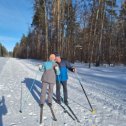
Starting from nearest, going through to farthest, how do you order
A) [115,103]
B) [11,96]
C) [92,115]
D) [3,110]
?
[92,115] → [3,110] → [115,103] → [11,96]

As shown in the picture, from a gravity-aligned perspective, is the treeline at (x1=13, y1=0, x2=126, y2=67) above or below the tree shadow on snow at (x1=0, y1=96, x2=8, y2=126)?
above

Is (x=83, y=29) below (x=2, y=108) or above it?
above

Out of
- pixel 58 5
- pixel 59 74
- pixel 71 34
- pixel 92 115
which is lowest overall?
pixel 92 115

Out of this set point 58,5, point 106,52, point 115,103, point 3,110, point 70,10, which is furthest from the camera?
point 106,52

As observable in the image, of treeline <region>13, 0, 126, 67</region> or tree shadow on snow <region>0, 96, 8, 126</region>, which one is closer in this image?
tree shadow on snow <region>0, 96, 8, 126</region>

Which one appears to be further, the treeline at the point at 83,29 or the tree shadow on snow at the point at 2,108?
the treeline at the point at 83,29

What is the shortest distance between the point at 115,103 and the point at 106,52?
39.1m

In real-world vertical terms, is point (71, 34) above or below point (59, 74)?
above

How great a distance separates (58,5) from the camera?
38.2m

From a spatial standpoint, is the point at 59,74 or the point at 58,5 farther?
the point at 58,5

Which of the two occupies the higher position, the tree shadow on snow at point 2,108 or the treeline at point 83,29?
the treeline at point 83,29

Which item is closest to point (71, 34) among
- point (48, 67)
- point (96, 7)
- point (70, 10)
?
point (70, 10)

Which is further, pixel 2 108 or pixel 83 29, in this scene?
pixel 83 29

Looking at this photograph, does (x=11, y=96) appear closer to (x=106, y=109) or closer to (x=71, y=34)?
(x=106, y=109)
